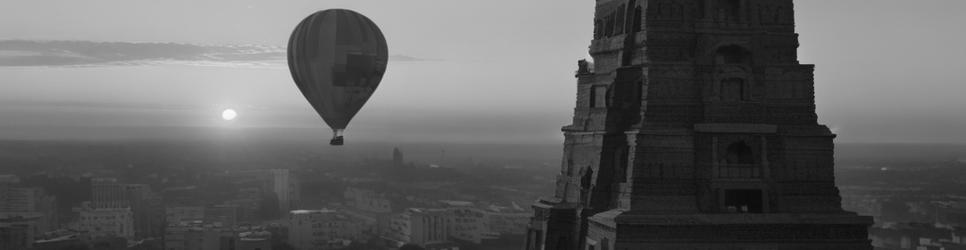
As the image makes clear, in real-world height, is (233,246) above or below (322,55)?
below

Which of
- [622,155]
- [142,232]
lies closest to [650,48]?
[622,155]

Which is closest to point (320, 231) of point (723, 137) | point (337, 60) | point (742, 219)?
point (337, 60)

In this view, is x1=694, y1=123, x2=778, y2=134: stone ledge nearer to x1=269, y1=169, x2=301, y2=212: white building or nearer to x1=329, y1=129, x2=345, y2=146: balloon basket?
x1=329, y1=129, x2=345, y2=146: balloon basket

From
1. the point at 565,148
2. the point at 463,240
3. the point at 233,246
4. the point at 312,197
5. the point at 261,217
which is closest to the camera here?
the point at 565,148

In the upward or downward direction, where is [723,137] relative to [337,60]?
downward

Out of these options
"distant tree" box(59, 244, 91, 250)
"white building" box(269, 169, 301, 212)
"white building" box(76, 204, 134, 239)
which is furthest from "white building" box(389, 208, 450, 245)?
"white building" box(269, 169, 301, 212)

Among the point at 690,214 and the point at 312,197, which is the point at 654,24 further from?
the point at 312,197

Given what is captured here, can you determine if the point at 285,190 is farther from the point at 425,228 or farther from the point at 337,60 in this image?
the point at 337,60

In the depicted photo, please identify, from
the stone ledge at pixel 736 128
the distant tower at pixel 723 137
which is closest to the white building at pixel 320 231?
the distant tower at pixel 723 137

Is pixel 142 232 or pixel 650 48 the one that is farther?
pixel 142 232
